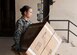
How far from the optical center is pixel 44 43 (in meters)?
1.88

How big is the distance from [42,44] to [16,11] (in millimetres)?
5849

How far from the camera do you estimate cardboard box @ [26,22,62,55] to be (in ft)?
5.82

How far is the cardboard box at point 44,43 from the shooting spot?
69.9 inches

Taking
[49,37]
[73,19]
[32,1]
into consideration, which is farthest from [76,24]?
[49,37]

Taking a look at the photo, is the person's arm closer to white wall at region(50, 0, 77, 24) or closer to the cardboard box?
the cardboard box

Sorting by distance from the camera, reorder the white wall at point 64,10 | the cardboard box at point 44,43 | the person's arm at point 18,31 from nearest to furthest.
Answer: the cardboard box at point 44,43, the person's arm at point 18,31, the white wall at point 64,10

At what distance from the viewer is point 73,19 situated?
7793 mm

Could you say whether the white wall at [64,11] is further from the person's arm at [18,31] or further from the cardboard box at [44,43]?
the cardboard box at [44,43]

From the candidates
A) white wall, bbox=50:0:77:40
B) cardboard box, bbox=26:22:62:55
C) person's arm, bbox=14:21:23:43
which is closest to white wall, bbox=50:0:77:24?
white wall, bbox=50:0:77:40

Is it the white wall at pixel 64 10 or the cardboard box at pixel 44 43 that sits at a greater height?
the cardboard box at pixel 44 43

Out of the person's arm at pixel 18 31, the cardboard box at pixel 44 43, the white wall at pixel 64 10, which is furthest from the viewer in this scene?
the white wall at pixel 64 10

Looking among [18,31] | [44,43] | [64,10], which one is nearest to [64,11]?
[64,10]

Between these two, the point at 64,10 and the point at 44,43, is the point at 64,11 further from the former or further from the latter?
the point at 44,43

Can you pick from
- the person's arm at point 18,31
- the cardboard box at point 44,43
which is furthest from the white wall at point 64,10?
the cardboard box at point 44,43
